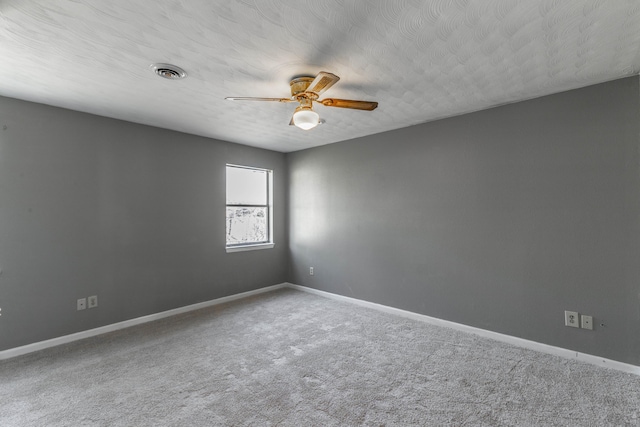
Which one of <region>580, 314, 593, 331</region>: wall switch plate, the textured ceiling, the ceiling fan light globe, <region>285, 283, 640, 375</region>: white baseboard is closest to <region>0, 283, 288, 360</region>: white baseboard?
<region>285, 283, 640, 375</region>: white baseboard

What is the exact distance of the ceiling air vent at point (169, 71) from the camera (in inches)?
85.9

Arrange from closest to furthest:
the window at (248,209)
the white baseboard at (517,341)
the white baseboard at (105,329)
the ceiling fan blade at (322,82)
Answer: the ceiling fan blade at (322,82) → the white baseboard at (517,341) → the white baseboard at (105,329) → the window at (248,209)

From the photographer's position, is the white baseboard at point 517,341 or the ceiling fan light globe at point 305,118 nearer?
the ceiling fan light globe at point 305,118

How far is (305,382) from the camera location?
230 centimetres

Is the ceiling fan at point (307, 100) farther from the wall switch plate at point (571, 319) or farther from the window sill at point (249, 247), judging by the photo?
the window sill at point (249, 247)

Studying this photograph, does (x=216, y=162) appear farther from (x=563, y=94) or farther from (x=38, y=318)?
(x=563, y=94)

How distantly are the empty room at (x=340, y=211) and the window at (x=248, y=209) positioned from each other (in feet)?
0.73

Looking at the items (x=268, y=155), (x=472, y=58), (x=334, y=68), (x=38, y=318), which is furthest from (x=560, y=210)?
(x=38, y=318)

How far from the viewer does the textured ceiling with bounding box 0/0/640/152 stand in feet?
5.29

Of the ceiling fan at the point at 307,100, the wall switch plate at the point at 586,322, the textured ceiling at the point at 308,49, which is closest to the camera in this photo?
the textured ceiling at the point at 308,49

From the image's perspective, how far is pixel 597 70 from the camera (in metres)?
2.29

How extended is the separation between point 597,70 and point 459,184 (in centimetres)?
142

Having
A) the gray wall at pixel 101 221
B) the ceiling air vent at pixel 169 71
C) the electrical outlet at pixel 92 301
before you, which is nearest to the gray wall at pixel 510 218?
the gray wall at pixel 101 221

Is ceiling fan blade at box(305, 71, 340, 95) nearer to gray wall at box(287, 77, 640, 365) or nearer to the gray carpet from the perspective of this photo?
gray wall at box(287, 77, 640, 365)
